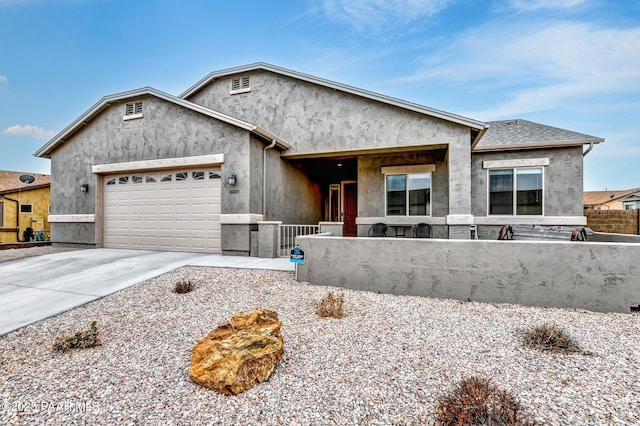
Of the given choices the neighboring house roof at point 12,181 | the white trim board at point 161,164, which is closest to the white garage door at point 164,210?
the white trim board at point 161,164

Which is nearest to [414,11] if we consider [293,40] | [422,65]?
[422,65]

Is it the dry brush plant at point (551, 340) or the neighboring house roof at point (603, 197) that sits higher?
the neighboring house roof at point (603, 197)

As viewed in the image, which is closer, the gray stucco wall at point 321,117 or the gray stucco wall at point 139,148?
the gray stucco wall at point 139,148

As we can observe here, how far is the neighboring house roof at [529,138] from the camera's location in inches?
352

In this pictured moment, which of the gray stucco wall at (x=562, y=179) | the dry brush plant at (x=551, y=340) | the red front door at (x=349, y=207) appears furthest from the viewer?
the red front door at (x=349, y=207)

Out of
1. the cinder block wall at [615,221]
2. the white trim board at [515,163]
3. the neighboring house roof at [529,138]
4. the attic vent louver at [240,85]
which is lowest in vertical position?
the cinder block wall at [615,221]

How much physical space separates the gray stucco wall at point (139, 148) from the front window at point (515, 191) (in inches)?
316

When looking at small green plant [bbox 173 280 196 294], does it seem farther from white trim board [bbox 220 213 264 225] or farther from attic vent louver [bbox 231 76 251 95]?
attic vent louver [bbox 231 76 251 95]

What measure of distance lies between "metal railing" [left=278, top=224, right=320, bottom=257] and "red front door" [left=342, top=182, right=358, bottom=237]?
201cm

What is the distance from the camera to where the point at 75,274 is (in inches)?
258

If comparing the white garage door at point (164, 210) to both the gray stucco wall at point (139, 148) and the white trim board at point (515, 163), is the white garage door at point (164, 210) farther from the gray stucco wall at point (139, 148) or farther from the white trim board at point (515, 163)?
the white trim board at point (515, 163)

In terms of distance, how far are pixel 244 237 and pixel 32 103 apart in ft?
A: 64.2

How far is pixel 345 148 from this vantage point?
9516 millimetres

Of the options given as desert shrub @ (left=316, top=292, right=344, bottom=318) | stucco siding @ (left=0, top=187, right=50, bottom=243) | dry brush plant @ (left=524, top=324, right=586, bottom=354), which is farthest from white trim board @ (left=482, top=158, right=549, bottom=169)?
stucco siding @ (left=0, top=187, right=50, bottom=243)
